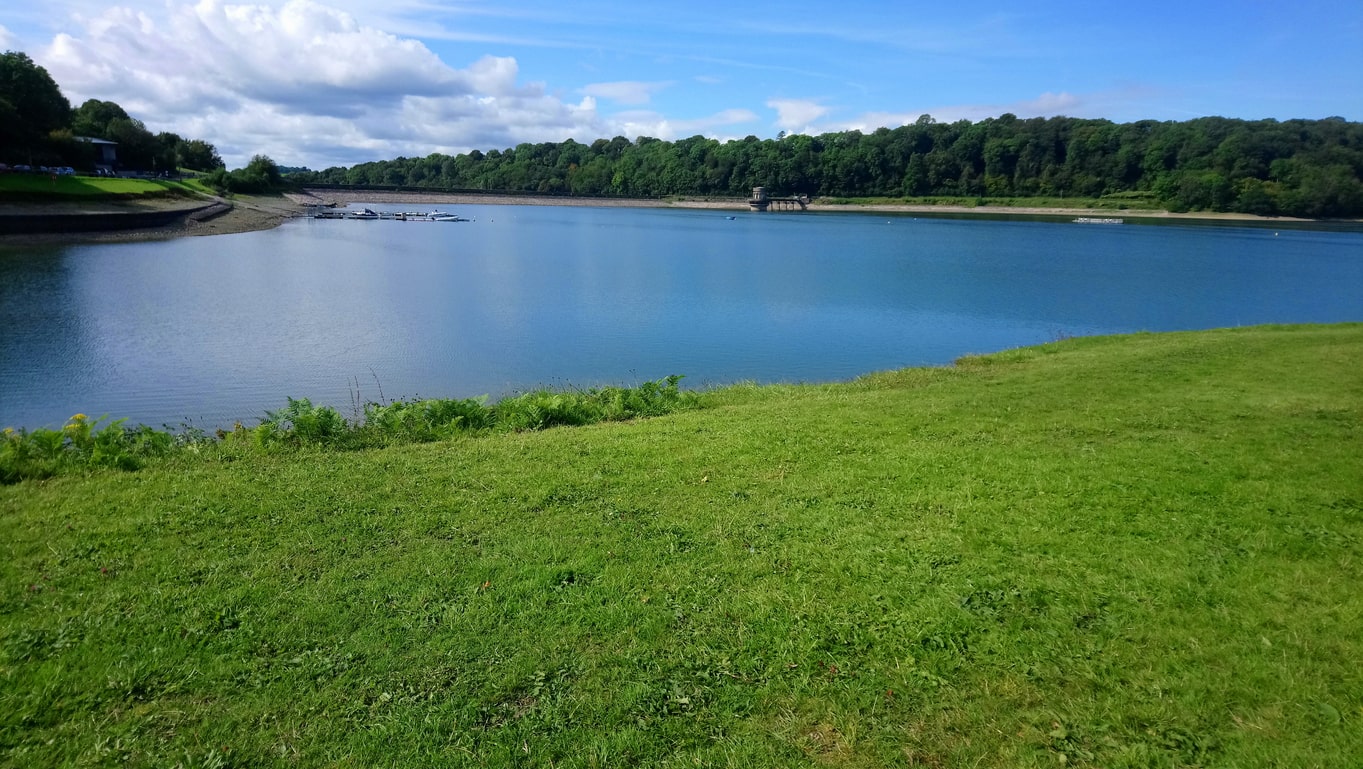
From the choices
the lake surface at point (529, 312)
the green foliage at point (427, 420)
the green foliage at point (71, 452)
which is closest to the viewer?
the green foliage at point (71, 452)

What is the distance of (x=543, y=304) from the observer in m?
31.0

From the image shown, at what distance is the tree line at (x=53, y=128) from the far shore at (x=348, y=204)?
12243 millimetres

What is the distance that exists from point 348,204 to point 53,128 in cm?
6544

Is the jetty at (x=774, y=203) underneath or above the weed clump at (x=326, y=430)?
above

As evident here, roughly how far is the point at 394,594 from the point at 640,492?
2770 mm

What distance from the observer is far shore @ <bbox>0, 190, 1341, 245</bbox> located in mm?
49875

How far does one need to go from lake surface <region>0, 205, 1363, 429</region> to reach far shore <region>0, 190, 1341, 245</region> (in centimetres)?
442

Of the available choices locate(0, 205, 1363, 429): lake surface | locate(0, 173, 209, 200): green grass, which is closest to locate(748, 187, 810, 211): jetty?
locate(0, 205, 1363, 429): lake surface

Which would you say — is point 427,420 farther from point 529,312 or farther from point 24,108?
point 24,108

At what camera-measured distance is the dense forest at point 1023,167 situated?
4427 inches

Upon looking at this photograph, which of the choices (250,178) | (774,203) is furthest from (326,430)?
(774,203)

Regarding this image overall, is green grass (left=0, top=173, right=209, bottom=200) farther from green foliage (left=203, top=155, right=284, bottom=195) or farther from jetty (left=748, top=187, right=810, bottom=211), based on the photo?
jetty (left=748, top=187, right=810, bottom=211)

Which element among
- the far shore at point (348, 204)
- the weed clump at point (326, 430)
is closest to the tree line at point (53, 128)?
the far shore at point (348, 204)

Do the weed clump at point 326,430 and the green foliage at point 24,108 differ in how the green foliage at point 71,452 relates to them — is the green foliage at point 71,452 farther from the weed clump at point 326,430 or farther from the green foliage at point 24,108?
the green foliage at point 24,108
